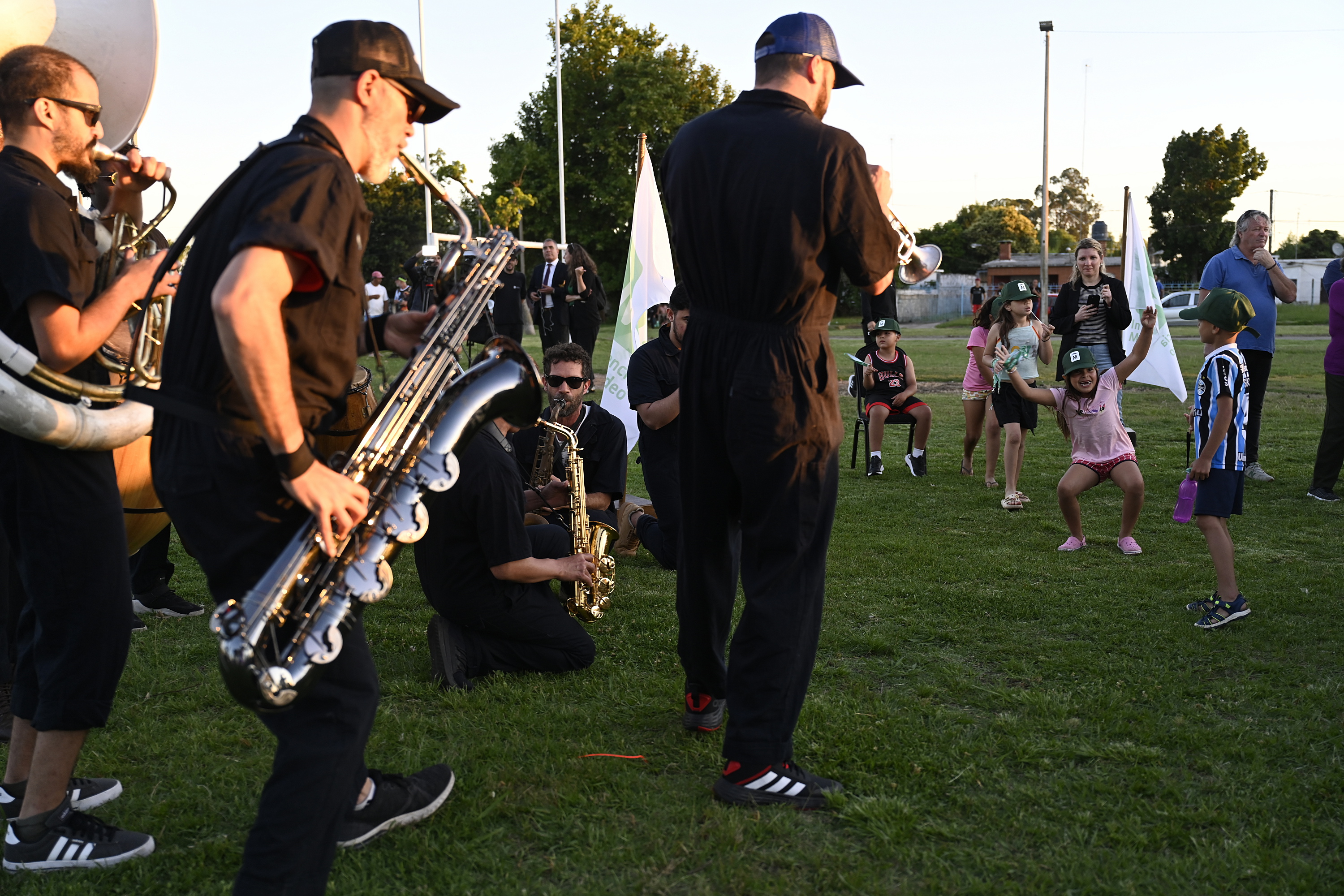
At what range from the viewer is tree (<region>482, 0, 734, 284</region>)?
4159 centimetres

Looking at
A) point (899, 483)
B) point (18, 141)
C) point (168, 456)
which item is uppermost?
point (18, 141)

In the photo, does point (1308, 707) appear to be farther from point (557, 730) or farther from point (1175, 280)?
point (1175, 280)

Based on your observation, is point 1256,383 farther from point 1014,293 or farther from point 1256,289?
point 1014,293

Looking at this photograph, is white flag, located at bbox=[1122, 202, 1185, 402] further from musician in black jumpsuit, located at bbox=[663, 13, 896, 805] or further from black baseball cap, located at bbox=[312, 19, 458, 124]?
black baseball cap, located at bbox=[312, 19, 458, 124]

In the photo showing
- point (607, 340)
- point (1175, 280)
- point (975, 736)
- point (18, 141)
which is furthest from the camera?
point (1175, 280)

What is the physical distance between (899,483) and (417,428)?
7098 millimetres

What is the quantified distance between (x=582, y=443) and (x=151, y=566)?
242 cm

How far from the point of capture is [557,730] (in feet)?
12.7

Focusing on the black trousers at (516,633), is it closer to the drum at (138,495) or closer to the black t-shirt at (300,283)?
the drum at (138,495)

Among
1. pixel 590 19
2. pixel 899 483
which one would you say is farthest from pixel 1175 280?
pixel 899 483

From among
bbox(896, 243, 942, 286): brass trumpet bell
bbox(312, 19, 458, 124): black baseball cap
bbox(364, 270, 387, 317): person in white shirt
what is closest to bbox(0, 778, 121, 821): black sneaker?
bbox(312, 19, 458, 124): black baseball cap

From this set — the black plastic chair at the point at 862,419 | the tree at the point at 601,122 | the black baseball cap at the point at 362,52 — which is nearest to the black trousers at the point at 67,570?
the black baseball cap at the point at 362,52

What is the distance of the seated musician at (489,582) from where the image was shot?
4305 millimetres

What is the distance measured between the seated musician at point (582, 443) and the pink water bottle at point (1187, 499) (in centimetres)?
305
